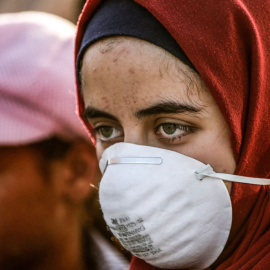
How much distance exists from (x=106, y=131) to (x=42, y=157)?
86 centimetres

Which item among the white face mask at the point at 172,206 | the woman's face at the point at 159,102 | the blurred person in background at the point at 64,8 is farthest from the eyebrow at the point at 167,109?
the blurred person in background at the point at 64,8

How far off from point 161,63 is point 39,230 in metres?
1.42

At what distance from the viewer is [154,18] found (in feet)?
5.37

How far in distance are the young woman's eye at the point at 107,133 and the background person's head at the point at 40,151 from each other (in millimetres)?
644

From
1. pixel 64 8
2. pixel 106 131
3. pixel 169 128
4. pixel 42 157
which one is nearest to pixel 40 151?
pixel 42 157

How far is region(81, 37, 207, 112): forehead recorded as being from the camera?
156 centimetres

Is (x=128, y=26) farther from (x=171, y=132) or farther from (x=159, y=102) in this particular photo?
(x=171, y=132)

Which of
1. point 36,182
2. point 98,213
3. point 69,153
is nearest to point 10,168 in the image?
point 36,182

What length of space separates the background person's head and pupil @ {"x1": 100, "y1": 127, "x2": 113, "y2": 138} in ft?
2.22

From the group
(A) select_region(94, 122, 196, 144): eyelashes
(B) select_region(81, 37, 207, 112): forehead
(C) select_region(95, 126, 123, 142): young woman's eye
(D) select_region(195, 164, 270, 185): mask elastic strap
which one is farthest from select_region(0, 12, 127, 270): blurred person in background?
(D) select_region(195, 164, 270, 185): mask elastic strap

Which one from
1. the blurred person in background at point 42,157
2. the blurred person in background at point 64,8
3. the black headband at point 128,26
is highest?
the blurred person in background at point 64,8

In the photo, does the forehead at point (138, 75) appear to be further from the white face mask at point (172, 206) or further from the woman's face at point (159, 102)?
the white face mask at point (172, 206)

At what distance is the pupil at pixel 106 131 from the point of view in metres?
1.88

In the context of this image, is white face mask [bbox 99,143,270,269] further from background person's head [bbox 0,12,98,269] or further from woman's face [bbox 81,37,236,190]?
background person's head [bbox 0,12,98,269]
